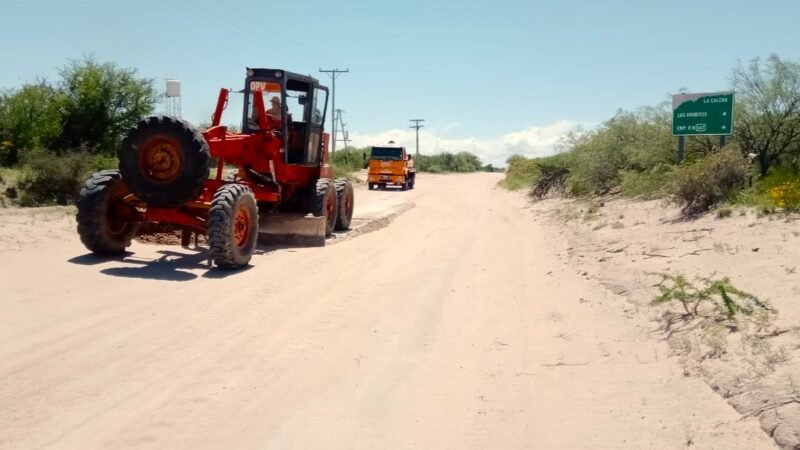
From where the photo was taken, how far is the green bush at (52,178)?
71.8 feet

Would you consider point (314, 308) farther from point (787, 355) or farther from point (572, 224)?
point (572, 224)

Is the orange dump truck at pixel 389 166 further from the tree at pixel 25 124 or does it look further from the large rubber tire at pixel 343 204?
the large rubber tire at pixel 343 204

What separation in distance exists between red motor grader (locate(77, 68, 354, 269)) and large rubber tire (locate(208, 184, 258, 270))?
14 mm

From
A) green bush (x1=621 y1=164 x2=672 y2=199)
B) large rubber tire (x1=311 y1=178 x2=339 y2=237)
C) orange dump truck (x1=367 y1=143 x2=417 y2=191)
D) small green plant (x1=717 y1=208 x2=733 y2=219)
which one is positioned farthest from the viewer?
orange dump truck (x1=367 y1=143 x2=417 y2=191)

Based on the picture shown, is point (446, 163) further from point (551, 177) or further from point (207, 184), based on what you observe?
point (207, 184)

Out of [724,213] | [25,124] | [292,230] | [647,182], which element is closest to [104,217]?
[292,230]

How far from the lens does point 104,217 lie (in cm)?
1130

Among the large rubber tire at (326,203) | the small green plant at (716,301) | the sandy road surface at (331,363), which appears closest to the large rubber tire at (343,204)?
the large rubber tire at (326,203)

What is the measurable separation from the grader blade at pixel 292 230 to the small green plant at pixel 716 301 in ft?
24.8

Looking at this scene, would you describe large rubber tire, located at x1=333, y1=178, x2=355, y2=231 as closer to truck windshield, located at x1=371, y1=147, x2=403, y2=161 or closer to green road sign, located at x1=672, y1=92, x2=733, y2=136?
green road sign, located at x1=672, y1=92, x2=733, y2=136

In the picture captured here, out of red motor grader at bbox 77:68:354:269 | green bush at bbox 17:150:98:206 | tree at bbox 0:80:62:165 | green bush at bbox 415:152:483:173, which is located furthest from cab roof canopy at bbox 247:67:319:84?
green bush at bbox 415:152:483:173

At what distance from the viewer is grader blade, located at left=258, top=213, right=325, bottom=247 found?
1450cm

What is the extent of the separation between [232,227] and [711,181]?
896 centimetres

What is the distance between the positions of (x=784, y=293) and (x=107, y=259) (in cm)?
896
